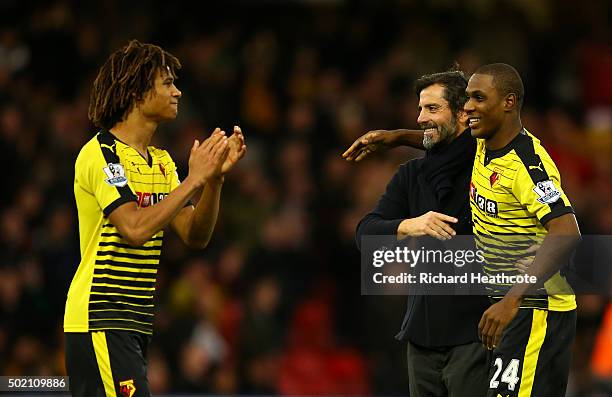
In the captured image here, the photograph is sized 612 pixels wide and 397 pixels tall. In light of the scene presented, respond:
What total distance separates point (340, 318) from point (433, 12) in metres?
4.53

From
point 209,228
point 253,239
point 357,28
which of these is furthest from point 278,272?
point 209,228

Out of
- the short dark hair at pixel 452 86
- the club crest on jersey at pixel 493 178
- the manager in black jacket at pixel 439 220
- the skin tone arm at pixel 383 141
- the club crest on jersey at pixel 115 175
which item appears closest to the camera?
the club crest on jersey at pixel 115 175

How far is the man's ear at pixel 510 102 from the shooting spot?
205 inches

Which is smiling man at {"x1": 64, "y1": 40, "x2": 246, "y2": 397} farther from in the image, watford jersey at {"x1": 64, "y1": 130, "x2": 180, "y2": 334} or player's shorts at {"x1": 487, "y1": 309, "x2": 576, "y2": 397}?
player's shorts at {"x1": 487, "y1": 309, "x2": 576, "y2": 397}

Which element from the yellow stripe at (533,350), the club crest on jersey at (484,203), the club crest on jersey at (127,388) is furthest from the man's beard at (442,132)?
the club crest on jersey at (127,388)

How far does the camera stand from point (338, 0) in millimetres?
13234

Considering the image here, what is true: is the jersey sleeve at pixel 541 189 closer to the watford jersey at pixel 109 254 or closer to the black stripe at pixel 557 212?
the black stripe at pixel 557 212

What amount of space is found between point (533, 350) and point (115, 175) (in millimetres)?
1852

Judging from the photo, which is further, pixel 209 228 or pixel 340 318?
pixel 340 318

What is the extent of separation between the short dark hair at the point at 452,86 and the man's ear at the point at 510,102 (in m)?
0.43

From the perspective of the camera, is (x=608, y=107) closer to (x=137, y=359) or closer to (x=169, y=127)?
(x=169, y=127)

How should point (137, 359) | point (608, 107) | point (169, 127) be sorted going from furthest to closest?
point (608, 107) < point (169, 127) < point (137, 359)

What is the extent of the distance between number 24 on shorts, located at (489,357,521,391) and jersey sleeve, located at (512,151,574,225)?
1.97 ft

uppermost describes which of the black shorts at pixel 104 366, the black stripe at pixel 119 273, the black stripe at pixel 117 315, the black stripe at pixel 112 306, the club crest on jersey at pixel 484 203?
the club crest on jersey at pixel 484 203
